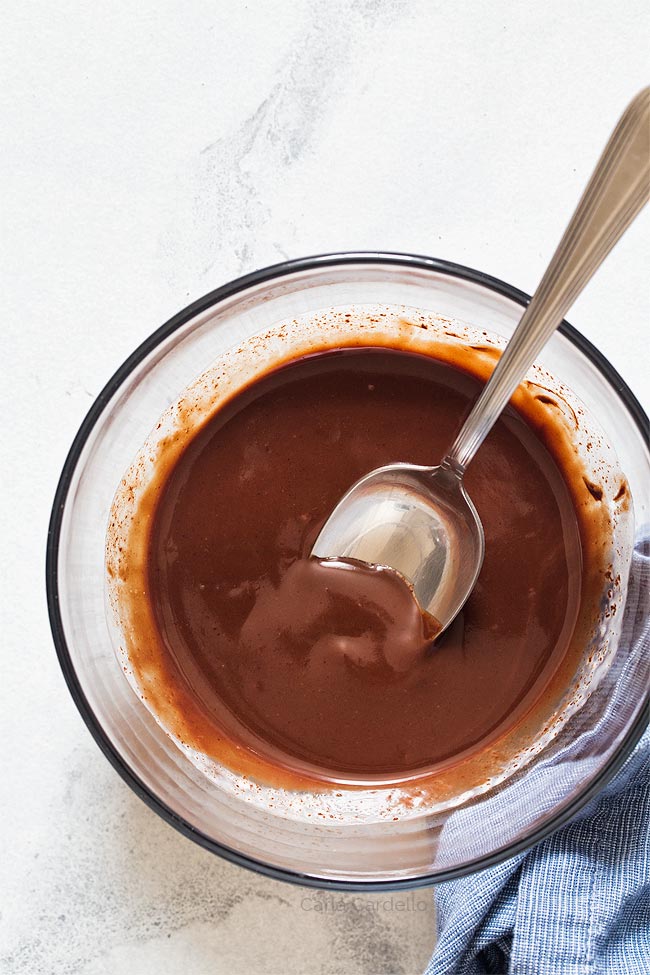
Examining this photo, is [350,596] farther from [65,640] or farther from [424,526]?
[65,640]

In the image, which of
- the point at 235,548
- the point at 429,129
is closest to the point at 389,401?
the point at 235,548

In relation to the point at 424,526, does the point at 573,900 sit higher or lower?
lower

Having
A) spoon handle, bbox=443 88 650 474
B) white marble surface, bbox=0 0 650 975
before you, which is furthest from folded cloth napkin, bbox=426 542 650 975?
spoon handle, bbox=443 88 650 474

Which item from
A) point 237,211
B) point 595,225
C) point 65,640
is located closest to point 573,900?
point 65,640

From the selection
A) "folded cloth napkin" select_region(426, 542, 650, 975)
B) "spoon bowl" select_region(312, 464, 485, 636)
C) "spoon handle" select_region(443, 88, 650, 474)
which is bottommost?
"folded cloth napkin" select_region(426, 542, 650, 975)

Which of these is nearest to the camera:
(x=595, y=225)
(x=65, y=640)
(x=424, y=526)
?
(x=595, y=225)

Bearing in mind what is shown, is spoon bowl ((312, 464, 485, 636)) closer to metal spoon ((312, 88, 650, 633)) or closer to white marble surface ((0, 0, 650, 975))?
metal spoon ((312, 88, 650, 633))
